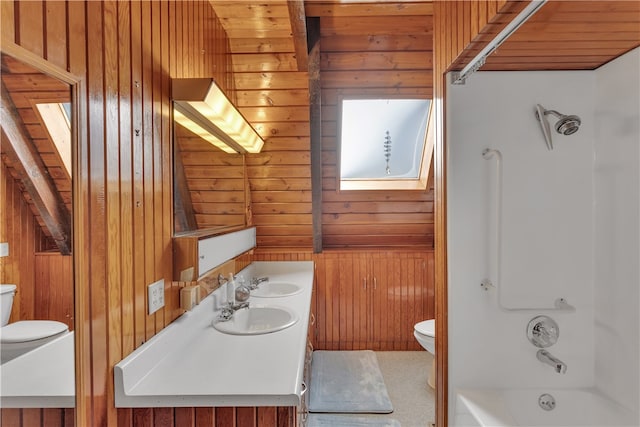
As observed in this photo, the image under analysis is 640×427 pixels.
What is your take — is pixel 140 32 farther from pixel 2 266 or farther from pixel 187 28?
pixel 2 266

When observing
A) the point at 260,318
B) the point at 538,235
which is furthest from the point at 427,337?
the point at 260,318

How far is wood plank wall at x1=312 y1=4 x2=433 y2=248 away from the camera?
82.8 inches

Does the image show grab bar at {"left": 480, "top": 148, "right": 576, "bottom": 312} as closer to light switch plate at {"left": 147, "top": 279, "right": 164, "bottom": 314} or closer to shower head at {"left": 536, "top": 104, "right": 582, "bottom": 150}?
shower head at {"left": 536, "top": 104, "right": 582, "bottom": 150}

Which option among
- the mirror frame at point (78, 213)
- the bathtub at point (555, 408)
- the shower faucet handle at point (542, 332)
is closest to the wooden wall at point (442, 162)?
the bathtub at point (555, 408)

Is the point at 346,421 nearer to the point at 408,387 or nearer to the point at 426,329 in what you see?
the point at 408,387

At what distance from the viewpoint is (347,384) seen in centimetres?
253

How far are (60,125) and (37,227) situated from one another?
0.27m

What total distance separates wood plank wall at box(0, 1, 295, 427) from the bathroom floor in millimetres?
1485

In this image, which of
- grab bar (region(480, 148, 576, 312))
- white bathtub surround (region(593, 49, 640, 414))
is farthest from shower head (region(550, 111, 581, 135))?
grab bar (region(480, 148, 576, 312))

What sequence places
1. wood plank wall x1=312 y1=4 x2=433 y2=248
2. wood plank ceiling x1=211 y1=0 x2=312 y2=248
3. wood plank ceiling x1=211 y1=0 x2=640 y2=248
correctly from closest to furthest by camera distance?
wood plank ceiling x1=211 y1=0 x2=640 y2=248 → wood plank ceiling x1=211 y1=0 x2=312 y2=248 → wood plank wall x1=312 y1=4 x2=433 y2=248

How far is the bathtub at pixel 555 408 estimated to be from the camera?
144cm

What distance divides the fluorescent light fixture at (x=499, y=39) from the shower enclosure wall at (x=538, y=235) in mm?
100

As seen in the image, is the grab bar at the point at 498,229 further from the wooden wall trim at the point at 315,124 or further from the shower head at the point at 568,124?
the wooden wall trim at the point at 315,124

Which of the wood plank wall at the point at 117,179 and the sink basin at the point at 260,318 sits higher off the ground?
the wood plank wall at the point at 117,179
